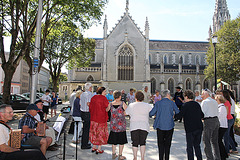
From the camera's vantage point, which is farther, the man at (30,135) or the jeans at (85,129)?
the jeans at (85,129)

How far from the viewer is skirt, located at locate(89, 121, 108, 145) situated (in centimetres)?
566

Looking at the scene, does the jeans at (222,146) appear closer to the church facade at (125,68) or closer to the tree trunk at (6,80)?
the tree trunk at (6,80)

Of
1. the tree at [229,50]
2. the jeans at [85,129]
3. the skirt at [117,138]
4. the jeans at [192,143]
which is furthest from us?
the tree at [229,50]

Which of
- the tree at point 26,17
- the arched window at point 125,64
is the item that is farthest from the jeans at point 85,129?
the arched window at point 125,64

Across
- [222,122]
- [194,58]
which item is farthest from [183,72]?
[222,122]

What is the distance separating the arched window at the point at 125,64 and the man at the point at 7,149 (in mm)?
32798

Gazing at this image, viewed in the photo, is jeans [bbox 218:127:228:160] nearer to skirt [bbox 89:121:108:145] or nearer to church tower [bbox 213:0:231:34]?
skirt [bbox 89:121:108:145]

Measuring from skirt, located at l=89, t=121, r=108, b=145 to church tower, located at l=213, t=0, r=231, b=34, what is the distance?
56.3 meters

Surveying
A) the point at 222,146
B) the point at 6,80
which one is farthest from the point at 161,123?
the point at 6,80

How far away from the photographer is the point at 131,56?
36.8m

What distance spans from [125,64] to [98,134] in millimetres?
31377

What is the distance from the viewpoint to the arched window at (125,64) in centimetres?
3656

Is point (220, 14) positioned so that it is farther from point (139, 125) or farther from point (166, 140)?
point (139, 125)

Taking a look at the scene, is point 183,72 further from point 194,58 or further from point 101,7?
point 101,7
